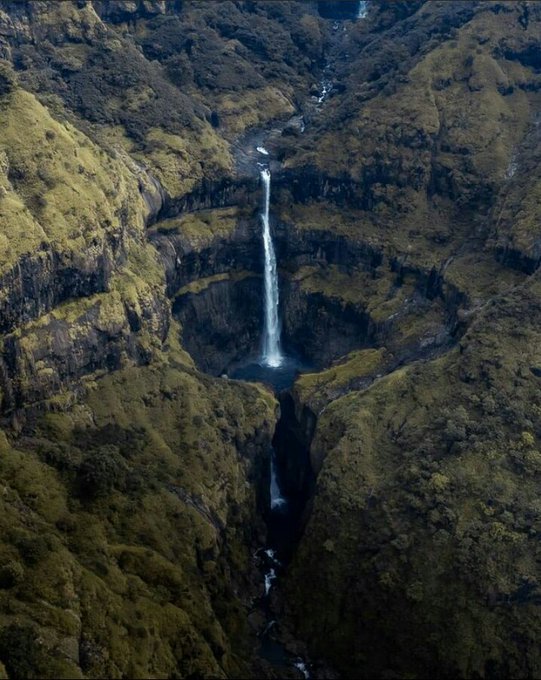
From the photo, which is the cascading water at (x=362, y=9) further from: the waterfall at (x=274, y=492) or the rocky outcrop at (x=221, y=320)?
the waterfall at (x=274, y=492)

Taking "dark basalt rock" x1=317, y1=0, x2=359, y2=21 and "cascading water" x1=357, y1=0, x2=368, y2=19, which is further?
"cascading water" x1=357, y1=0, x2=368, y2=19

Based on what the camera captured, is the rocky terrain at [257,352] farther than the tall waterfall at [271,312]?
No

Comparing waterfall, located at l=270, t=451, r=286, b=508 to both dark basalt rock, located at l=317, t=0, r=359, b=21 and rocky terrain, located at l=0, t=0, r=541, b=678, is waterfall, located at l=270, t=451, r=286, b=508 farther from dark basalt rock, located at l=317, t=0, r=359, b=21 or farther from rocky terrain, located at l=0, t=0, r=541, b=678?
dark basalt rock, located at l=317, t=0, r=359, b=21

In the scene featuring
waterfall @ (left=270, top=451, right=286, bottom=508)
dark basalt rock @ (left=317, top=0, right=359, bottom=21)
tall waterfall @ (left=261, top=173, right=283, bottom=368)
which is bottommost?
waterfall @ (left=270, top=451, right=286, bottom=508)

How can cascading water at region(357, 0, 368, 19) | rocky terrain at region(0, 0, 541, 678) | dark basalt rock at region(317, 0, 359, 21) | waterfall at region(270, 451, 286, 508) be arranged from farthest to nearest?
1. cascading water at region(357, 0, 368, 19)
2. dark basalt rock at region(317, 0, 359, 21)
3. waterfall at region(270, 451, 286, 508)
4. rocky terrain at region(0, 0, 541, 678)

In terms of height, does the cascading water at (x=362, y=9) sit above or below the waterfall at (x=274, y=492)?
above

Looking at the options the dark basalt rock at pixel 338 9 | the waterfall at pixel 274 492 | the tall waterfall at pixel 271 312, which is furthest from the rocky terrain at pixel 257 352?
the dark basalt rock at pixel 338 9

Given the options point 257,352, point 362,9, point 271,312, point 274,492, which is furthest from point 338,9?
point 274,492

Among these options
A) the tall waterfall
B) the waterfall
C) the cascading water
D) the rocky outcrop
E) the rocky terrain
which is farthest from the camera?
the cascading water

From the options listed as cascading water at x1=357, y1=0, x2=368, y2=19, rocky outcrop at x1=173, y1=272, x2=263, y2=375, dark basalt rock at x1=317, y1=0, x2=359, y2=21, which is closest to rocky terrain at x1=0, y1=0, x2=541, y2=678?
rocky outcrop at x1=173, y1=272, x2=263, y2=375
